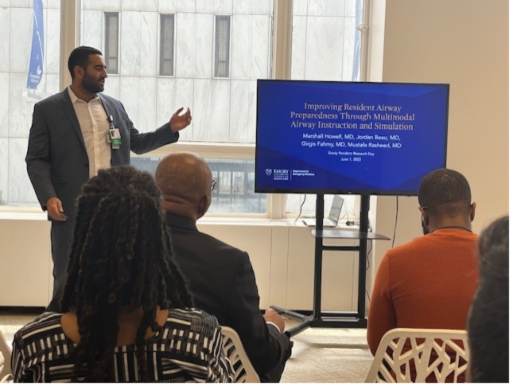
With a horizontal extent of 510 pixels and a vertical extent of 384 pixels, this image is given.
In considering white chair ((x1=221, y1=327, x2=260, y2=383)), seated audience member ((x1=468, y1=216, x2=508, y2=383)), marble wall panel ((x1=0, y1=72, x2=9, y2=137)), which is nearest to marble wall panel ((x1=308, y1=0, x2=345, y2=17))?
marble wall panel ((x1=0, y1=72, x2=9, y2=137))

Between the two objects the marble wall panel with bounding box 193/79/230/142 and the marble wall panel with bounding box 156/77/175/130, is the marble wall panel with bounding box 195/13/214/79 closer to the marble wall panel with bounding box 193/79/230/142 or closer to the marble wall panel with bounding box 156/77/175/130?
the marble wall panel with bounding box 193/79/230/142

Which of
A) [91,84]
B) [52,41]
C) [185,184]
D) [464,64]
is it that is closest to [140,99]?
[52,41]

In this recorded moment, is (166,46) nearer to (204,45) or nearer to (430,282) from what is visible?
(204,45)

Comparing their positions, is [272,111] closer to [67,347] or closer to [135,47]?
[135,47]

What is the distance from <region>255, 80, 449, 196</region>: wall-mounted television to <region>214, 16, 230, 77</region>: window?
4.04 ft

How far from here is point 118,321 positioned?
1.54 meters

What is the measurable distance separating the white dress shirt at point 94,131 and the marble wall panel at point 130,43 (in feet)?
4.28

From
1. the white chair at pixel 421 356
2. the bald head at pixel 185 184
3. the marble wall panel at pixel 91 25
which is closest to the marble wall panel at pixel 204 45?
the marble wall panel at pixel 91 25

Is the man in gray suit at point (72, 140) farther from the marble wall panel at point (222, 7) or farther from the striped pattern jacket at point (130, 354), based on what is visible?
the striped pattern jacket at point (130, 354)

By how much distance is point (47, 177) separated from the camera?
4.18 metres

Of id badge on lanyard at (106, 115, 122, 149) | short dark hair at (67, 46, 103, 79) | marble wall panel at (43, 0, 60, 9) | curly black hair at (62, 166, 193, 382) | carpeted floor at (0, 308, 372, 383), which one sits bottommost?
carpeted floor at (0, 308, 372, 383)

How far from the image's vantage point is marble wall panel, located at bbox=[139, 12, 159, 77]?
5602 mm

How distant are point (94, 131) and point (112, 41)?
151 cm

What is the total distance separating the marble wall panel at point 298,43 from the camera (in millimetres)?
5672
